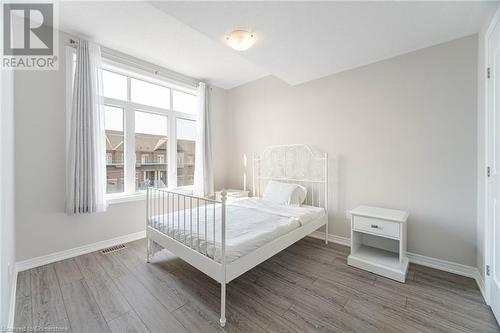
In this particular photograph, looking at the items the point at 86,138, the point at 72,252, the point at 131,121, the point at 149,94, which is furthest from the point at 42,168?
the point at 149,94

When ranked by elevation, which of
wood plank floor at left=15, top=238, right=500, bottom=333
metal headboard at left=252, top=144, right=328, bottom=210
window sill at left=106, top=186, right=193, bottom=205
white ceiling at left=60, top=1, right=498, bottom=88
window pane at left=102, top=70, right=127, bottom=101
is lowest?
wood plank floor at left=15, top=238, right=500, bottom=333

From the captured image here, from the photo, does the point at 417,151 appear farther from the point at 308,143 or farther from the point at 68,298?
the point at 68,298

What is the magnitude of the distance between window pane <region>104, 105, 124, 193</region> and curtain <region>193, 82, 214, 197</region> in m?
1.25

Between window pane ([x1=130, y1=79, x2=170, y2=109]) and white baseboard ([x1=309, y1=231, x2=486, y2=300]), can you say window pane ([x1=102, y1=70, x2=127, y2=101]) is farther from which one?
white baseboard ([x1=309, y1=231, x2=486, y2=300])

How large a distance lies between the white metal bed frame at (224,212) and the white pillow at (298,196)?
187 millimetres

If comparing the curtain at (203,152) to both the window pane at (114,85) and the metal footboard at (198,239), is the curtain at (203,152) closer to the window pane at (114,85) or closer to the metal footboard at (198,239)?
the window pane at (114,85)

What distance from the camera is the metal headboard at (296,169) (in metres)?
3.28

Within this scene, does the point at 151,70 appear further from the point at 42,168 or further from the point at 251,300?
the point at 251,300

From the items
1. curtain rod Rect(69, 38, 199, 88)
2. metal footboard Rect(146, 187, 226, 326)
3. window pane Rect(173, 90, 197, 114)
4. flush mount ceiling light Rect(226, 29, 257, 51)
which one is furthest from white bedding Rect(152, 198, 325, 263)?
curtain rod Rect(69, 38, 199, 88)

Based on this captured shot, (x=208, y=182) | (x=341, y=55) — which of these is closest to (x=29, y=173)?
(x=208, y=182)

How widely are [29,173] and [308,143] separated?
369 cm

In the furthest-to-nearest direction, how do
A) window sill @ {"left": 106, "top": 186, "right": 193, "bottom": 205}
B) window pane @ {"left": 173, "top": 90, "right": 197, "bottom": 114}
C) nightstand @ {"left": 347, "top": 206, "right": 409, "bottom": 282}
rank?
1. window pane @ {"left": 173, "top": 90, "right": 197, "bottom": 114}
2. window sill @ {"left": 106, "top": 186, "right": 193, "bottom": 205}
3. nightstand @ {"left": 347, "top": 206, "right": 409, "bottom": 282}

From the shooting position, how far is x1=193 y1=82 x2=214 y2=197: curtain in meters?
3.96

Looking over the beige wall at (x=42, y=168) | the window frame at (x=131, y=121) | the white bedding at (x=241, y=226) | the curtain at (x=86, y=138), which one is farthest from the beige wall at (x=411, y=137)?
the beige wall at (x=42, y=168)
